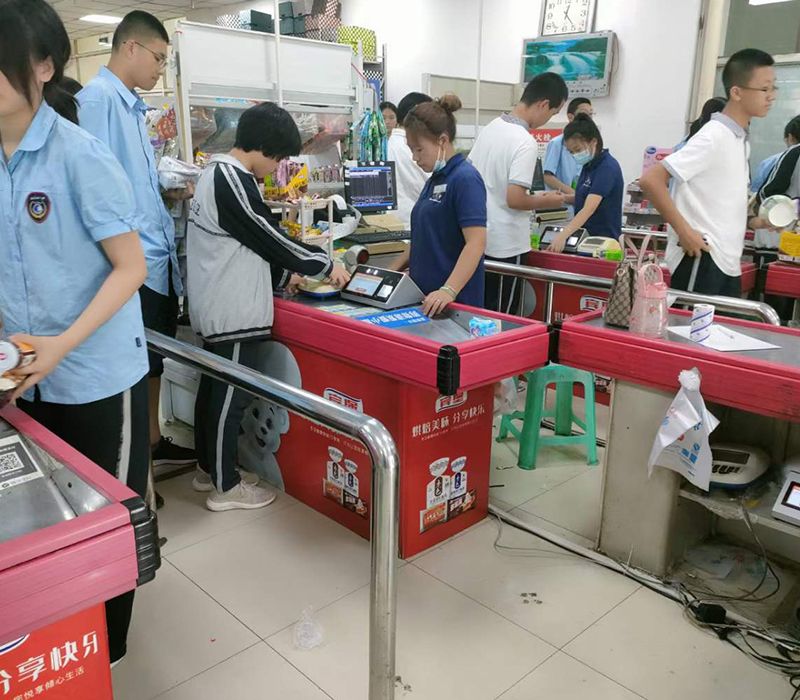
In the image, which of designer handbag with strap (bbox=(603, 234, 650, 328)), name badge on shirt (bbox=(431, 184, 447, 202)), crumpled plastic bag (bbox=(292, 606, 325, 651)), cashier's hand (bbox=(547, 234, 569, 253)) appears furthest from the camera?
cashier's hand (bbox=(547, 234, 569, 253))

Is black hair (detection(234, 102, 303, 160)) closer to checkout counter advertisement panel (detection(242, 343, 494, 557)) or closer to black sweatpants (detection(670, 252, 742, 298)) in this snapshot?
checkout counter advertisement panel (detection(242, 343, 494, 557))

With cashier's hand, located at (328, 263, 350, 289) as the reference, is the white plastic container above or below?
below

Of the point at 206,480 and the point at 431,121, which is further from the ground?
the point at 431,121

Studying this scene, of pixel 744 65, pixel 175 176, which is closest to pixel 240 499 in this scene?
pixel 175 176

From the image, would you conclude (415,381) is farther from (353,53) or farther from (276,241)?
(353,53)

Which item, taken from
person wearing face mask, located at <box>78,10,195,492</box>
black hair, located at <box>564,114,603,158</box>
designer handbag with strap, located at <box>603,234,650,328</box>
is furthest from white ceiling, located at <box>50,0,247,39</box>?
designer handbag with strap, located at <box>603,234,650,328</box>

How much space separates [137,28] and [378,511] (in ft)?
6.74

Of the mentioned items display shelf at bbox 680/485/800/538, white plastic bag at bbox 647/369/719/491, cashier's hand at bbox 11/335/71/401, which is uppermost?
cashier's hand at bbox 11/335/71/401

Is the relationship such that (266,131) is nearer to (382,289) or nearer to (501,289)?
(382,289)

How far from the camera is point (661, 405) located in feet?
7.18

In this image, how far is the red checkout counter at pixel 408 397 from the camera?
2.08 m

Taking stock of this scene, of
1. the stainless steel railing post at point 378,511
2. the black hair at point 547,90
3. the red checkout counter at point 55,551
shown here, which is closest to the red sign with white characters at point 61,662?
the red checkout counter at point 55,551

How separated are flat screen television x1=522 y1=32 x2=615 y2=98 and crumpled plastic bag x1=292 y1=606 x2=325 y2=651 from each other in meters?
6.37

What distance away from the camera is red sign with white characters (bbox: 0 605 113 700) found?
1238mm
